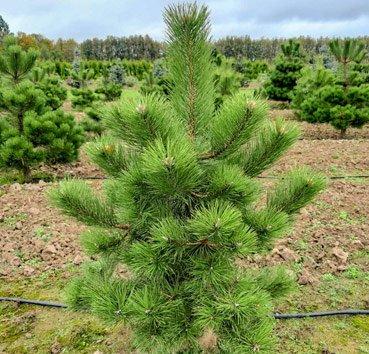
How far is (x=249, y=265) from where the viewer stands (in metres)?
4.53

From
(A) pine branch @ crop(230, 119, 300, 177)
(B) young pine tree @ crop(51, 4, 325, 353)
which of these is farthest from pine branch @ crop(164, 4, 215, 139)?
(A) pine branch @ crop(230, 119, 300, 177)

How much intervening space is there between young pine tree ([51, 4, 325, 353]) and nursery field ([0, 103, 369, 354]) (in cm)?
64

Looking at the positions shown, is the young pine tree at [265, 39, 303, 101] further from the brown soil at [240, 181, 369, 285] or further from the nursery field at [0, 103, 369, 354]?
the brown soil at [240, 181, 369, 285]

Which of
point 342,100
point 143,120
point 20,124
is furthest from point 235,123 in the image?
point 342,100

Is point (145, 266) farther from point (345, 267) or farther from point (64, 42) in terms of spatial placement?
point (64, 42)

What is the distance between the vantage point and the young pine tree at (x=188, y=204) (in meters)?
1.94

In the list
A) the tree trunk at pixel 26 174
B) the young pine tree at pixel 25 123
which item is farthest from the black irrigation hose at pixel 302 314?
the tree trunk at pixel 26 174

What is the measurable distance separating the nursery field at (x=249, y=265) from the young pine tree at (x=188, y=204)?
25.2 inches

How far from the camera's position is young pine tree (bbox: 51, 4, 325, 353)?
194 cm

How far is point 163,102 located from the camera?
208 cm

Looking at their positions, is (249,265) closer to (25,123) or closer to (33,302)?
(33,302)

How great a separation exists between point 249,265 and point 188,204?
2.57 m

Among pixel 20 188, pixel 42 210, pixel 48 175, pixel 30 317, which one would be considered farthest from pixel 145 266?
pixel 48 175

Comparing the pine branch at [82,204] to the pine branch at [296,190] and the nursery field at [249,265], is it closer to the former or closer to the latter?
the nursery field at [249,265]
